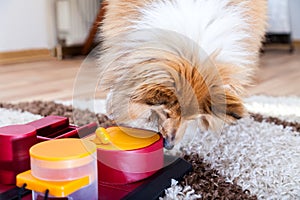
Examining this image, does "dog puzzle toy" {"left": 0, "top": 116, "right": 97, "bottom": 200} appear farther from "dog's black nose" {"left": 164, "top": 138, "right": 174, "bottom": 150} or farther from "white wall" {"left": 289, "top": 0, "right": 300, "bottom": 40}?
"white wall" {"left": 289, "top": 0, "right": 300, "bottom": 40}

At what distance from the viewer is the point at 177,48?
684mm

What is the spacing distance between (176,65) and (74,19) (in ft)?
8.41

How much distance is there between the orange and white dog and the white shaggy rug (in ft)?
0.27

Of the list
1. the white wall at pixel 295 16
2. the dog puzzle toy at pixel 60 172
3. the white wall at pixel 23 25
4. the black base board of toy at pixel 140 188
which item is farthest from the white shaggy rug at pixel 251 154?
the white wall at pixel 295 16

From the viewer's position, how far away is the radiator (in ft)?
9.78

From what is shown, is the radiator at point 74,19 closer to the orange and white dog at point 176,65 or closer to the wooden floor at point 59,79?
the wooden floor at point 59,79

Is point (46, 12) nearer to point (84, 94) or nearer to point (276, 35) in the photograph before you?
point (276, 35)

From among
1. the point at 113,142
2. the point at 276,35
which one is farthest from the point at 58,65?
the point at 113,142

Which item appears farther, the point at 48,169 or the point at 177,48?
the point at 177,48

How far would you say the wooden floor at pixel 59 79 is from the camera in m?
1.78

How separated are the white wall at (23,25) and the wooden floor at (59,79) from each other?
0.20 meters

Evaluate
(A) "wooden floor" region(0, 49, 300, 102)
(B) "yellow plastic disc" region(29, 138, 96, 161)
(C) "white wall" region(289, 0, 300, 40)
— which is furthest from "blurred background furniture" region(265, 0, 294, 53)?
(B) "yellow plastic disc" region(29, 138, 96, 161)

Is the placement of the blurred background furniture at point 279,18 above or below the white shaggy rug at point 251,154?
above

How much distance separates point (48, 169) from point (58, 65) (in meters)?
2.22
